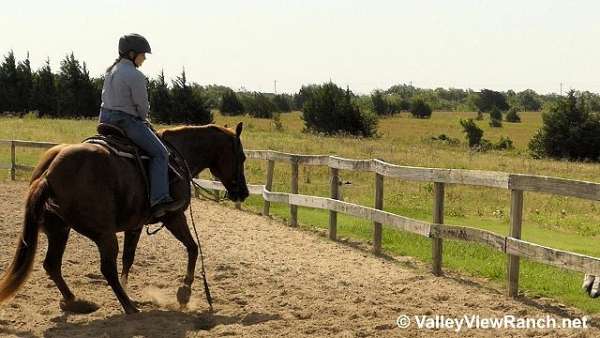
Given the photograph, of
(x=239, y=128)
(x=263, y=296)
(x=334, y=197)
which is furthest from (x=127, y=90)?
(x=334, y=197)

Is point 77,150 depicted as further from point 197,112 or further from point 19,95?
point 19,95

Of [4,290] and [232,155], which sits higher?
[232,155]

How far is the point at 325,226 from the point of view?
13430 millimetres

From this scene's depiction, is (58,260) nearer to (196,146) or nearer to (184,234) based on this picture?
(184,234)

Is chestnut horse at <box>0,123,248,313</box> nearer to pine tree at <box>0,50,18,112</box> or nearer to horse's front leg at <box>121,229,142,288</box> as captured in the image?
horse's front leg at <box>121,229,142,288</box>

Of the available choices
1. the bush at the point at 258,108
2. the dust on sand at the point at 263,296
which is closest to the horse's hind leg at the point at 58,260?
the dust on sand at the point at 263,296

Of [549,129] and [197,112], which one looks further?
[197,112]

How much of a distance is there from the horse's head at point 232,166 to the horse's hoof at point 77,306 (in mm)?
2361

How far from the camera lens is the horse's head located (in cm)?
853

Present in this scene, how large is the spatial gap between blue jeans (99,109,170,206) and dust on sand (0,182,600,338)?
1190 millimetres

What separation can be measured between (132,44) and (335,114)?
4357 centimetres

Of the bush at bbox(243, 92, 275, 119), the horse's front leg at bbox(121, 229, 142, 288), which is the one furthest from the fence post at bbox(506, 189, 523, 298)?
the bush at bbox(243, 92, 275, 119)

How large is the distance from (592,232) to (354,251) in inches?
246

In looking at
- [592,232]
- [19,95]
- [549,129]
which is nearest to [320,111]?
[549,129]
